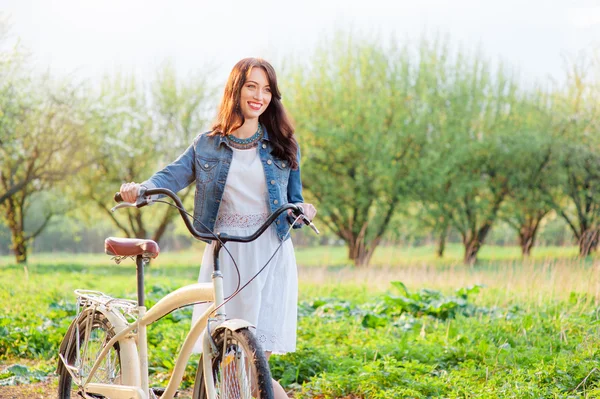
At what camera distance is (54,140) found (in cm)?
1848

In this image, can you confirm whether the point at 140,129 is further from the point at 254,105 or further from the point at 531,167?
the point at 254,105

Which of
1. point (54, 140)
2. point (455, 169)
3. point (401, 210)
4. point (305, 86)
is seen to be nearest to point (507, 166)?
point (455, 169)

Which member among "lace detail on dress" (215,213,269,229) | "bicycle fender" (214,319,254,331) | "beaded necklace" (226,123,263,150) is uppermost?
Result: "beaded necklace" (226,123,263,150)

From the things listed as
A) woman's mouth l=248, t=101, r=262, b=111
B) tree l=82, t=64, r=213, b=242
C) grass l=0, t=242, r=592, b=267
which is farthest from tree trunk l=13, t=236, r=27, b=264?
woman's mouth l=248, t=101, r=262, b=111

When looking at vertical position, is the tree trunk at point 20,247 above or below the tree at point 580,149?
below

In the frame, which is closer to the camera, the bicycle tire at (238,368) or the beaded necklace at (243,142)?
the bicycle tire at (238,368)

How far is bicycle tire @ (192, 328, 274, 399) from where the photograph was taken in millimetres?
2453

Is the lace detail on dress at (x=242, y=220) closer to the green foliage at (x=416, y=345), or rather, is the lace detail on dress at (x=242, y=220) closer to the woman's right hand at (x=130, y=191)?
the woman's right hand at (x=130, y=191)

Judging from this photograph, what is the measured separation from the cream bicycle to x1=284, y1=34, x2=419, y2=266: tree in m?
14.7

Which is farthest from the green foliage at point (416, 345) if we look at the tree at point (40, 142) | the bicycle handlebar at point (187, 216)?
the tree at point (40, 142)

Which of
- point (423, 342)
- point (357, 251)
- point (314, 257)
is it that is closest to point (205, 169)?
point (423, 342)

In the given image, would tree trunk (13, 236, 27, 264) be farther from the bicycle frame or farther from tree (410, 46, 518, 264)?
the bicycle frame

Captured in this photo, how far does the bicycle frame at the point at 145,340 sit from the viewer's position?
8.77ft

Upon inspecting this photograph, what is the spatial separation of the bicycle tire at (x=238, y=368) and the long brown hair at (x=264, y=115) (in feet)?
3.41
